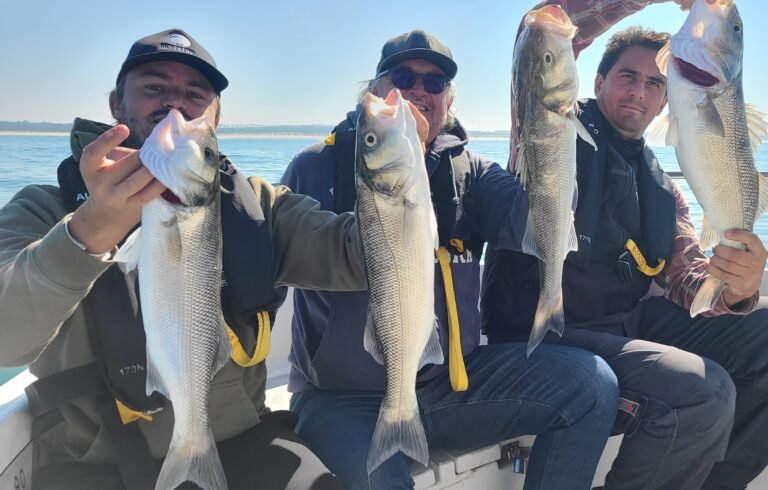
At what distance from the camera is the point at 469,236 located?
2.88 meters

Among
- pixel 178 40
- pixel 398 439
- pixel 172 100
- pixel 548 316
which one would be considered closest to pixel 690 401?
pixel 548 316

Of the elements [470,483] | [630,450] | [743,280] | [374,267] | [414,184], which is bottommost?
[470,483]

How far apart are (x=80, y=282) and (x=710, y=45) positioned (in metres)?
2.39

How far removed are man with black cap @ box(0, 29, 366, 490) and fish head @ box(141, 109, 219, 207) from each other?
49mm

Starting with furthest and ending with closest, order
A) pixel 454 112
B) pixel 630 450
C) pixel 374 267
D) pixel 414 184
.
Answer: pixel 454 112 → pixel 630 450 → pixel 374 267 → pixel 414 184

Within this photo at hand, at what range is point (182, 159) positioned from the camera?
5.09 ft

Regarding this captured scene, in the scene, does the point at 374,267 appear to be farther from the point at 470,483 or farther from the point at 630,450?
the point at 630,450

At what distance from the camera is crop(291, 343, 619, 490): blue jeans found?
7.86 ft

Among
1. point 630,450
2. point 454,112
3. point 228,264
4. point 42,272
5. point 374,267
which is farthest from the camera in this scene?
point 454,112

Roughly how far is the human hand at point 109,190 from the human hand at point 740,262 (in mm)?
2398

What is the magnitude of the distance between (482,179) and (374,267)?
126 cm

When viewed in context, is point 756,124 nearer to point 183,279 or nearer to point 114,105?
point 183,279

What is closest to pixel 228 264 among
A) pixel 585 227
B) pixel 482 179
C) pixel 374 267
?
pixel 374 267

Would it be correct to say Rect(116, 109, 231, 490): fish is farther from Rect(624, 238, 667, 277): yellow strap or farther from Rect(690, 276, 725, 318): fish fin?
Rect(624, 238, 667, 277): yellow strap
